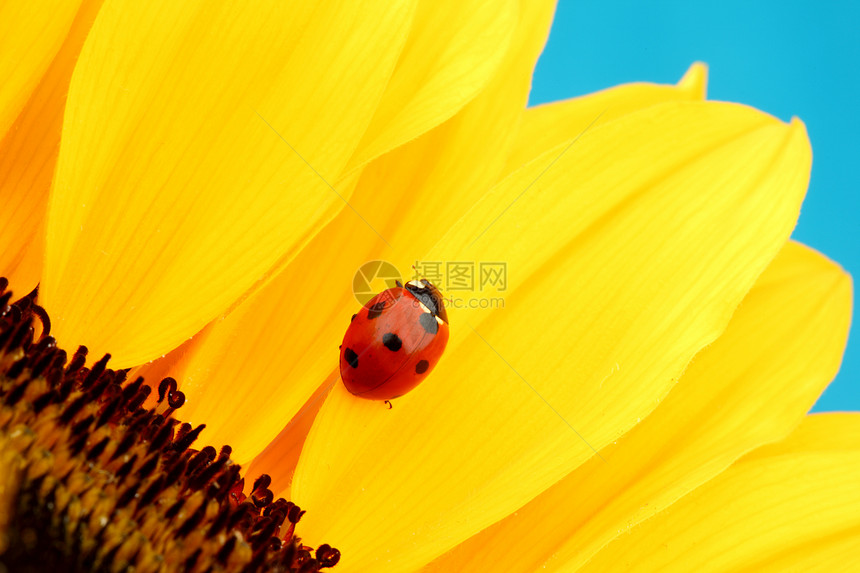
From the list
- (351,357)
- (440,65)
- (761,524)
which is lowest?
(761,524)

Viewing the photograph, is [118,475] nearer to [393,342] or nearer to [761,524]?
[393,342]

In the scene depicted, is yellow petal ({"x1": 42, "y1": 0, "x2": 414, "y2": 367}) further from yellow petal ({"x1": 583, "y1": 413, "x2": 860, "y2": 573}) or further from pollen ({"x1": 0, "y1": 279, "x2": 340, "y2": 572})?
yellow petal ({"x1": 583, "y1": 413, "x2": 860, "y2": 573})

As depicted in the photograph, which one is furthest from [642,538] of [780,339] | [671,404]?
[780,339]

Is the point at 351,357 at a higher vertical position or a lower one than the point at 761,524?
higher

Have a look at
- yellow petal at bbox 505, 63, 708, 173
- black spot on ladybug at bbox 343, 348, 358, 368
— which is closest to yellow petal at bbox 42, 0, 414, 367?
black spot on ladybug at bbox 343, 348, 358, 368

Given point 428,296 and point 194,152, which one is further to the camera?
point 428,296

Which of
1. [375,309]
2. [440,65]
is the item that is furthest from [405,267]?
[440,65]

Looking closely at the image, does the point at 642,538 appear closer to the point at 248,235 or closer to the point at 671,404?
the point at 671,404
